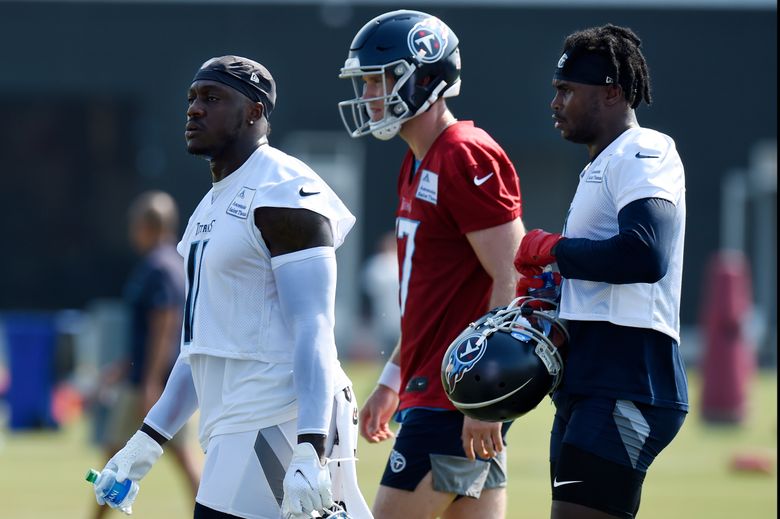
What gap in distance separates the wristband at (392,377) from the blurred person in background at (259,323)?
4.05ft

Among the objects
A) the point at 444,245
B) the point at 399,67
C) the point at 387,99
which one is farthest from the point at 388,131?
the point at 444,245

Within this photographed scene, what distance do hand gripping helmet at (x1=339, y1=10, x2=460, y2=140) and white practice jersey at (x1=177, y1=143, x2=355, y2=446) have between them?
971 millimetres

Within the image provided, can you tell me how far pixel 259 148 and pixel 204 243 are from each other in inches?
15.2

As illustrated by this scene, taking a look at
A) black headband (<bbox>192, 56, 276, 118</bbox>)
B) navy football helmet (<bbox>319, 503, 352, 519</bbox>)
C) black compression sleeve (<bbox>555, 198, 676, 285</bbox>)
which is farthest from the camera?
black headband (<bbox>192, 56, 276, 118</bbox>)

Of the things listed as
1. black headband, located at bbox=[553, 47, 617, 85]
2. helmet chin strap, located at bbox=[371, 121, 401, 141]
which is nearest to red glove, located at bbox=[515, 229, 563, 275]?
black headband, located at bbox=[553, 47, 617, 85]

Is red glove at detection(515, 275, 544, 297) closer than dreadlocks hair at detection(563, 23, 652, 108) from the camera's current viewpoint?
No

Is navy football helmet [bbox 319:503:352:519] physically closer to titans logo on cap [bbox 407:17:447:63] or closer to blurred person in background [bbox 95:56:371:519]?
blurred person in background [bbox 95:56:371:519]

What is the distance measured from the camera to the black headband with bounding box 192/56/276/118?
472cm

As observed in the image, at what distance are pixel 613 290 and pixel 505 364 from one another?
446mm

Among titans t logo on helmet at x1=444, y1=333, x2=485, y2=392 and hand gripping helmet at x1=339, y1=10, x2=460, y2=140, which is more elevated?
hand gripping helmet at x1=339, y1=10, x2=460, y2=140

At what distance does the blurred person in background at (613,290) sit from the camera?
453 cm

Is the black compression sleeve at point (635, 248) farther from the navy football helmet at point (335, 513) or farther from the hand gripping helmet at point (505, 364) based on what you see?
the navy football helmet at point (335, 513)

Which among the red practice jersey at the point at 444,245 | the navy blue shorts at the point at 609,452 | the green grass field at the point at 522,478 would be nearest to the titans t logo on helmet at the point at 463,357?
the navy blue shorts at the point at 609,452

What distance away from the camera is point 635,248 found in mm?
4477
